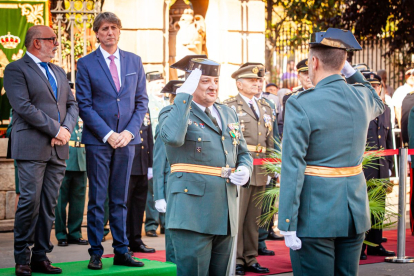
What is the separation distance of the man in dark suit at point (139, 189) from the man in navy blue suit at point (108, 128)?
8.03 feet

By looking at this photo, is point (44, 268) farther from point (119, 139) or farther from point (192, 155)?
point (192, 155)

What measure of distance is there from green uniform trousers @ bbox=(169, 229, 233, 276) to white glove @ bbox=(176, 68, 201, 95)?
90cm

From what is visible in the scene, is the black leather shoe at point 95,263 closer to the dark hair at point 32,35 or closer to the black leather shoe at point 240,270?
the dark hair at point 32,35

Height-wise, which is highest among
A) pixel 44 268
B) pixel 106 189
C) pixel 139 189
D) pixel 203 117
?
pixel 203 117

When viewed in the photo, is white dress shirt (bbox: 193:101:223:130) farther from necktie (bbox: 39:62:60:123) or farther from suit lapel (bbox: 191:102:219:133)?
necktie (bbox: 39:62:60:123)

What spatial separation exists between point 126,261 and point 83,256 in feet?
7.20

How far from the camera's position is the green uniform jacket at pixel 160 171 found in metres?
5.34

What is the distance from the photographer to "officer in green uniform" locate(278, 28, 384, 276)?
369 cm

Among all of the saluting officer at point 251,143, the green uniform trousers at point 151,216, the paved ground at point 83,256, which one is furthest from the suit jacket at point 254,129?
the green uniform trousers at point 151,216

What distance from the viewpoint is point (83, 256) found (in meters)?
7.18

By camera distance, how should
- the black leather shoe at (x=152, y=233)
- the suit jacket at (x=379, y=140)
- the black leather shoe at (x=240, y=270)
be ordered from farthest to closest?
the black leather shoe at (x=152, y=233) → the suit jacket at (x=379, y=140) → the black leather shoe at (x=240, y=270)

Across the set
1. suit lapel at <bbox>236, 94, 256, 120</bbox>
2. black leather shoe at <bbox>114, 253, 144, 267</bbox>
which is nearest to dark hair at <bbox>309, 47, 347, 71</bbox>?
black leather shoe at <bbox>114, 253, 144, 267</bbox>

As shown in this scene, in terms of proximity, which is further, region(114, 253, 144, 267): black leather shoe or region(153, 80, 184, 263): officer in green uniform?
region(153, 80, 184, 263): officer in green uniform

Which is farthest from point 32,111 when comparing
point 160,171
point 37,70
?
point 160,171
